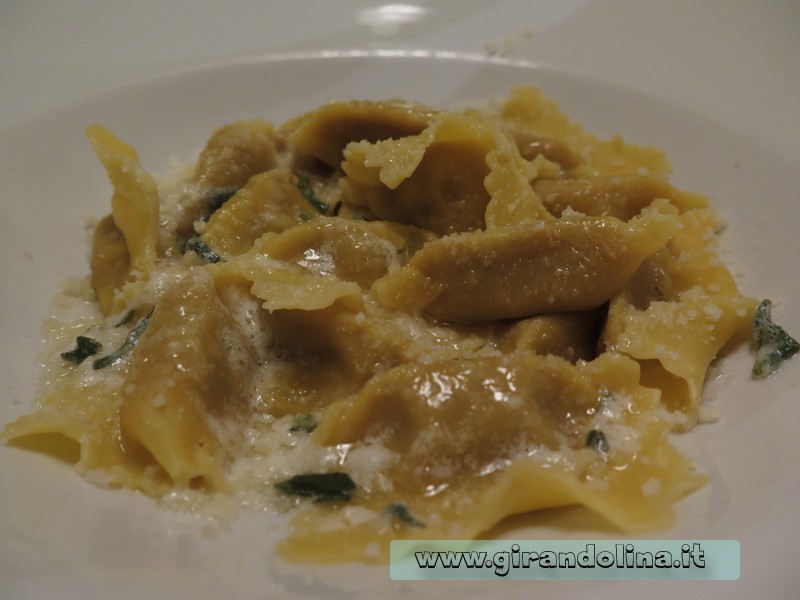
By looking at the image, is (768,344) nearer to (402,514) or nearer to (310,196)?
(402,514)

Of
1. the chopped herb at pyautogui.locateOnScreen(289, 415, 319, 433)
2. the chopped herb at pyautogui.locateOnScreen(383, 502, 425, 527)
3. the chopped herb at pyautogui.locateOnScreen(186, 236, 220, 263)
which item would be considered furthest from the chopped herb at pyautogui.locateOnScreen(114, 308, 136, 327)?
the chopped herb at pyautogui.locateOnScreen(383, 502, 425, 527)

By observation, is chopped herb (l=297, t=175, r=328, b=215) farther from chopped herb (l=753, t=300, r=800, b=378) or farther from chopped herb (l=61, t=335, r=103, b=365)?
chopped herb (l=753, t=300, r=800, b=378)

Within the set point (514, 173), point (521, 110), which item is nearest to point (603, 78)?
point (521, 110)

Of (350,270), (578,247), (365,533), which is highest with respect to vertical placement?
(578,247)

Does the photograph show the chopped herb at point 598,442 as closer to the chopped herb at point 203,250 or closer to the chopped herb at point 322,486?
the chopped herb at point 322,486

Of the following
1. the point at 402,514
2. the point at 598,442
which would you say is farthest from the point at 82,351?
the point at 598,442

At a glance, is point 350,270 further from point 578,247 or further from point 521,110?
point 521,110

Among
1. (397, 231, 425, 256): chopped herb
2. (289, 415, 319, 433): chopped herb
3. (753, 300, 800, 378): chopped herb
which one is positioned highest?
(397, 231, 425, 256): chopped herb
